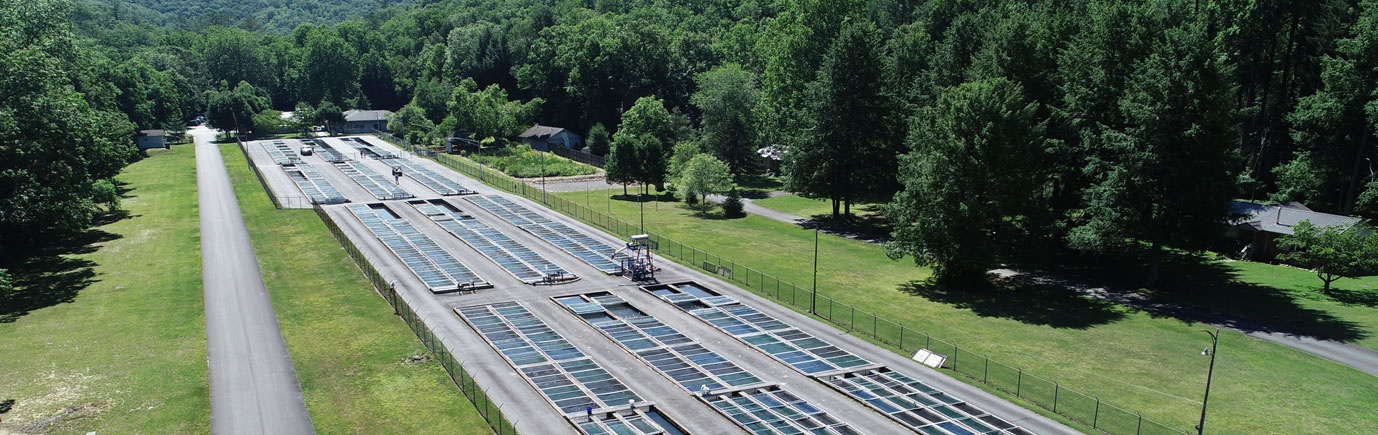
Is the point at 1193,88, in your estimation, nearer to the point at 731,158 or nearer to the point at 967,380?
the point at 967,380

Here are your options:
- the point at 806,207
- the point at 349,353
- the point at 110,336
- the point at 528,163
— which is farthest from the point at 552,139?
the point at 349,353

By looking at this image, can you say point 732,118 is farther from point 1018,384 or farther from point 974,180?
point 1018,384

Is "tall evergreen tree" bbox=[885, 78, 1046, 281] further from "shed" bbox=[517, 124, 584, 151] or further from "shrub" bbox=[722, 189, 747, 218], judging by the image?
"shed" bbox=[517, 124, 584, 151]

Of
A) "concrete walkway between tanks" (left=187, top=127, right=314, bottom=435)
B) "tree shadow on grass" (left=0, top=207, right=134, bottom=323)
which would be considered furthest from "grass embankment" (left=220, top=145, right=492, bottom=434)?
"tree shadow on grass" (left=0, top=207, right=134, bottom=323)

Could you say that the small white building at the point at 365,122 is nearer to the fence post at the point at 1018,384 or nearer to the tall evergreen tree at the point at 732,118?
the tall evergreen tree at the point at 732,118

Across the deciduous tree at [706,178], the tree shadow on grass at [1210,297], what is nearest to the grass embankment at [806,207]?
the deciduous tree at [706,178]
